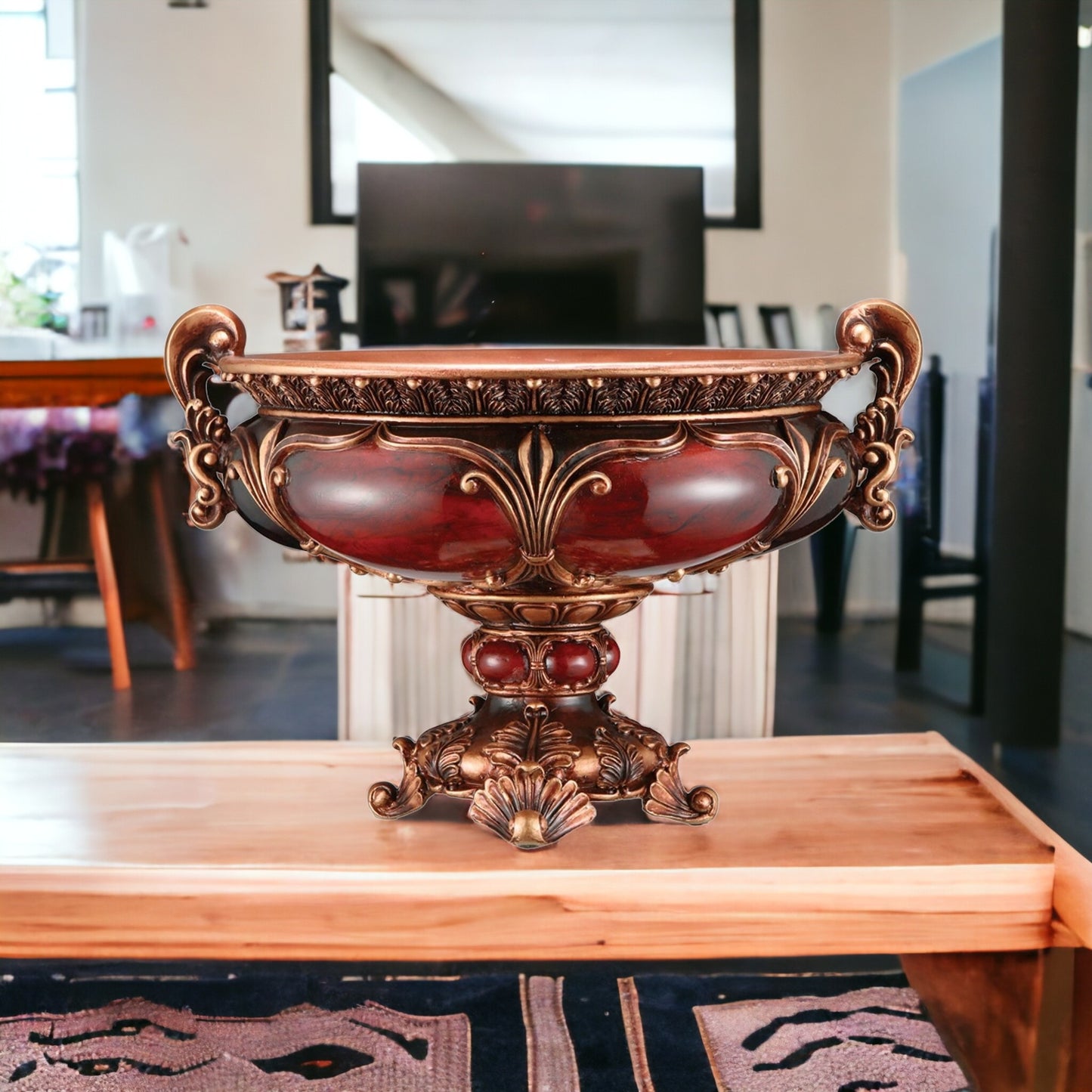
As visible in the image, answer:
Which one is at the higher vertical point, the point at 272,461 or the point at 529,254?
the point at 529,254

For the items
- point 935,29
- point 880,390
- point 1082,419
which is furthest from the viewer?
point 935,29

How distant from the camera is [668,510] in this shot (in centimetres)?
60

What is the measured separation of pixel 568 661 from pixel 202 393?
27 cm

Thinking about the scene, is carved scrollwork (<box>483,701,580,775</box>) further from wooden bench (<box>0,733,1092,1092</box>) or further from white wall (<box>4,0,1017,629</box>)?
white wall (<box>4,0,1017,629</box>)

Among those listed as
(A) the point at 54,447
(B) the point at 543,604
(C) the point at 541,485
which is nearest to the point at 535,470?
(C) the point at 541,485

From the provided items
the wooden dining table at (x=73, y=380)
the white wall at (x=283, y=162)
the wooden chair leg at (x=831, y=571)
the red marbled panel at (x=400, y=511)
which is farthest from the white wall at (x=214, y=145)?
the red marbled panel at (x=400, y=511)

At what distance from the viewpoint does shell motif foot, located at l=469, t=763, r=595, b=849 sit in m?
0.68

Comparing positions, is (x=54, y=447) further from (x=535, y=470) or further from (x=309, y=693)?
(x=535, y=470)

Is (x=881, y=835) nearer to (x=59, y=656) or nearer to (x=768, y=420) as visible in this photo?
(x=768, y=420)

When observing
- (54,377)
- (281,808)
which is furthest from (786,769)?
(54,377)

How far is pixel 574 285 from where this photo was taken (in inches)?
105

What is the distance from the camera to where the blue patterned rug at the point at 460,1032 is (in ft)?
3.18

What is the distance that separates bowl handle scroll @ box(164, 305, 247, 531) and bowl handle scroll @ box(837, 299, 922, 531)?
34 centimetres

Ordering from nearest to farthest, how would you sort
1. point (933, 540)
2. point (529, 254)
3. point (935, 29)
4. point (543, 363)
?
point (543, 363) → point (933, 540) → point (529, 254) → point (935, 29)
